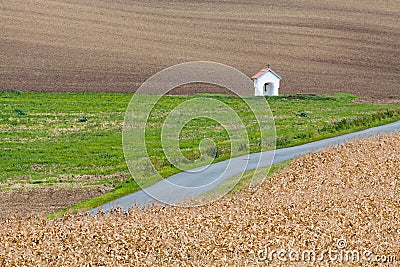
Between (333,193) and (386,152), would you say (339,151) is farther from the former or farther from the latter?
(333,193)

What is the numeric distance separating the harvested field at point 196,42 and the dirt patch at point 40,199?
2828cm

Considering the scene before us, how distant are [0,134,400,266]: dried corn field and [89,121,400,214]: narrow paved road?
105 inches

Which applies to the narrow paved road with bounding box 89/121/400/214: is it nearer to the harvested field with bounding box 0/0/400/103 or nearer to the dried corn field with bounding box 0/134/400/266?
the dried corn field with bounding box 0/134/400/266

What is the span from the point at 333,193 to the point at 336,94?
3860 cm

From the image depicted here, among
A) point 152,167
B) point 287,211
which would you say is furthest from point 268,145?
point 287,211

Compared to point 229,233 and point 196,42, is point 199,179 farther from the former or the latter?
point 196,42

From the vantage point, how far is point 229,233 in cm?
1554

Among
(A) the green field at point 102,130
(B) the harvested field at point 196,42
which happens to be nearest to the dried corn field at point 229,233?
(A) the green field at point 102,130

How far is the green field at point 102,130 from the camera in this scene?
26766mm

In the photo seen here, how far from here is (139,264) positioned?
13461 mm

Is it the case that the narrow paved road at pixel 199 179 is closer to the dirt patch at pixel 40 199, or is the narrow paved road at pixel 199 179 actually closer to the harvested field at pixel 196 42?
the dirt patch at pixel 40 199

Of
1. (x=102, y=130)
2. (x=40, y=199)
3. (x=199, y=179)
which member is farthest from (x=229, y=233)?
(x=102, y=130)

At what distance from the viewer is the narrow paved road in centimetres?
2241

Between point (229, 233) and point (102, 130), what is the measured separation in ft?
71.5
